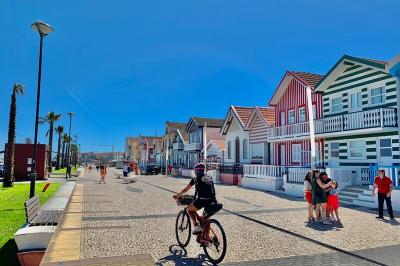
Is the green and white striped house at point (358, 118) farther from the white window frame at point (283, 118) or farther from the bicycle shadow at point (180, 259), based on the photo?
the bicycle shadow at point (180, 259)

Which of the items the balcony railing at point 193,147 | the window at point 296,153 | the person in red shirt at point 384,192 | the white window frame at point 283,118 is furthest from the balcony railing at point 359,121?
the balcony railing at point 193,147

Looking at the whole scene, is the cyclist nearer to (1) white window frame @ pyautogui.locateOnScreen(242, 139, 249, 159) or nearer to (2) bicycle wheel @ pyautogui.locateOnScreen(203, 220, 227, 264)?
(2) bicycle wheel @ pyautogui.locateOnScreen(203, 220, 227, 264)

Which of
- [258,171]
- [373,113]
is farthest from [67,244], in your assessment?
[258,171]

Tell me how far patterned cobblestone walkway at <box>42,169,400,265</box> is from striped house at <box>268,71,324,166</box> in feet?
34.4

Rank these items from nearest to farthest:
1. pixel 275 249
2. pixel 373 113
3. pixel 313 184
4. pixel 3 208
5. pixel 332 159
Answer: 1. pixel 275 249
2. pixel 313 184
3. pixel 3 208
4. pixel 373 113
5. pixel 332 159

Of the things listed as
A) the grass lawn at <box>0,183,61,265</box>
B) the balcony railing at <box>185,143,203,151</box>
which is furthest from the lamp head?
the balcony railing at <box>185,143,203,151</box>

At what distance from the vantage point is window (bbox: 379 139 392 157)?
17.5 metres

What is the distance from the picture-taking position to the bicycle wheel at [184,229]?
7.16 m

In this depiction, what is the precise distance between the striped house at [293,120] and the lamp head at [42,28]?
52.1 ft

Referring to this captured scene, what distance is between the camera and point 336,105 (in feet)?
70.3

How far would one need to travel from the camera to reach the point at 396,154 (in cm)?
1697

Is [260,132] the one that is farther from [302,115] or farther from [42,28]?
[42,28]

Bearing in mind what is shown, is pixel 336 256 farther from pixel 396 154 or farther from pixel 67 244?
pixel 396 154

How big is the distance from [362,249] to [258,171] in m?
16.1
